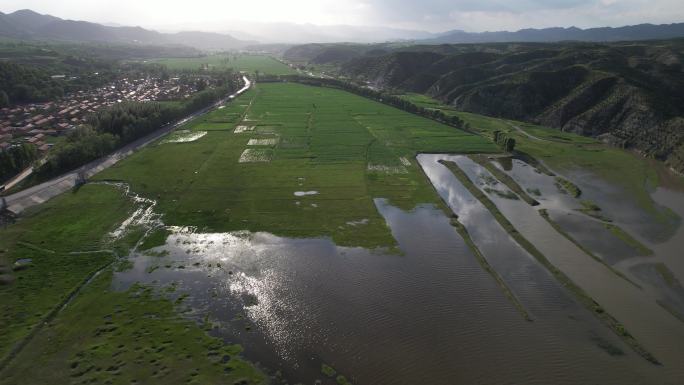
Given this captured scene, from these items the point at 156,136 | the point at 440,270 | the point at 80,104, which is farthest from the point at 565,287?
the point at 80,104

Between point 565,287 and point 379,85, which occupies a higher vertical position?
point 379,85

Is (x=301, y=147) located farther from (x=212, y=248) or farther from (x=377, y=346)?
(x=377, y=346)

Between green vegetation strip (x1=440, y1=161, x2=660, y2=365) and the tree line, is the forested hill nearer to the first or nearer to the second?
green vegetation strip (x1=440, y1=161, x2=660, y2=365)

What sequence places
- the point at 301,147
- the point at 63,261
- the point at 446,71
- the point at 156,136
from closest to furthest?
the point at 63,261 < the point at 301,147 < the point at 156,136 < the point at 446,71

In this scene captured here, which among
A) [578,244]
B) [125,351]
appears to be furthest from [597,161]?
[125,351]

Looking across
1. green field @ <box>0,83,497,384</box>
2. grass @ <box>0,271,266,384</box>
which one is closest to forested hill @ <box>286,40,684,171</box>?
green field @ <box>0,83,497,384</box>

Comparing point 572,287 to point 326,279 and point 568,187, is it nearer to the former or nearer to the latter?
point 326,279
